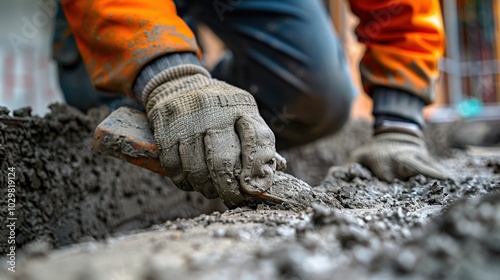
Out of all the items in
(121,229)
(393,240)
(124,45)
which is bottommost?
(121,229)

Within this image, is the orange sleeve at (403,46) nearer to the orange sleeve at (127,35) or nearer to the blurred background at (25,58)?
the orange sleeve at (127,35)

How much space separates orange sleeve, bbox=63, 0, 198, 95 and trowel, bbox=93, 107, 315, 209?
183 mm

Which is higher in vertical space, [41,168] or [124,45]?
[124,45]

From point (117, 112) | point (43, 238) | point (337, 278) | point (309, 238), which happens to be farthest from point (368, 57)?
point (337, 278)

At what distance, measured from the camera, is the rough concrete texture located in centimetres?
159

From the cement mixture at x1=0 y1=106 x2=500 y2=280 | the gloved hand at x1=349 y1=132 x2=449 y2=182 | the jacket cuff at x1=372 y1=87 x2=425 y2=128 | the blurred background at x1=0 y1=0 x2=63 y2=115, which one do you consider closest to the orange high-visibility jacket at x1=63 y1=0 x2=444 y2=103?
the cement mixture at x1=0 y1=106 x2=500 y2=280

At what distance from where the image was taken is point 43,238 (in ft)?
5.24

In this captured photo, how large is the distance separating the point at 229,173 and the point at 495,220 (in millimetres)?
640

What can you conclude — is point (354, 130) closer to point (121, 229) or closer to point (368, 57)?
point (368, 57)

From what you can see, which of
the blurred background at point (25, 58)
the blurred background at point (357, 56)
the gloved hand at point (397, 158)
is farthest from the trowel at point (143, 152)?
the blurred background at point (25, 58)

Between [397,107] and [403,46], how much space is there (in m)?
0.27

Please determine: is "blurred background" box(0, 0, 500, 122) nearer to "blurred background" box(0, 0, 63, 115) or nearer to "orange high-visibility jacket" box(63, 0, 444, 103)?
"blurred background" box(0, 0, 63, 115)

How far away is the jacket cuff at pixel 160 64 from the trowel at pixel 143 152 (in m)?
0.15

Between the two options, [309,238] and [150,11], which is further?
[150,11]
